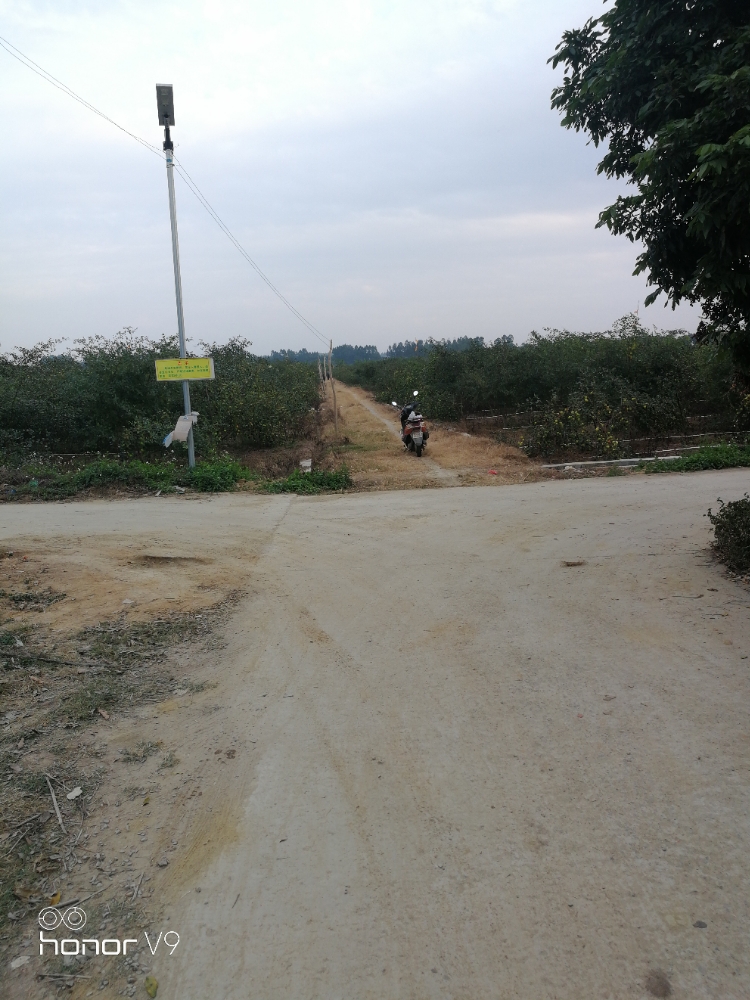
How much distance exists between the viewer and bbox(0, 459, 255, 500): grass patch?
1289cm

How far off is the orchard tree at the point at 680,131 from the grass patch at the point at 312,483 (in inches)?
312

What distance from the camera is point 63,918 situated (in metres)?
2.61

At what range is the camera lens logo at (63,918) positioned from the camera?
2566mm

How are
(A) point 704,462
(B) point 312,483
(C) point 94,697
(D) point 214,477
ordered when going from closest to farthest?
(C) point 94,697
(B) point 312,483
(D) point 214,477
(A) point 704,462

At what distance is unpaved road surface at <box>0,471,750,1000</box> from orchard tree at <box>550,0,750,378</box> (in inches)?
107

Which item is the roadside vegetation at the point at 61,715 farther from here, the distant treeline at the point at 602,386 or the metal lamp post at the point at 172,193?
the distant treeline at the point at 602,386

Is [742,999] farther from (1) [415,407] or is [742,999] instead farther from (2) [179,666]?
(1) [415,407]

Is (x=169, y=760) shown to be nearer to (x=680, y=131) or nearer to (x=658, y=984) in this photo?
(x=658, y=984)

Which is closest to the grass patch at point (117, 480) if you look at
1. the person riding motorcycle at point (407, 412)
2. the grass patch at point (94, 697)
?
the person riding motorcycle at point (407, 412)

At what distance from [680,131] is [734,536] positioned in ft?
11.8

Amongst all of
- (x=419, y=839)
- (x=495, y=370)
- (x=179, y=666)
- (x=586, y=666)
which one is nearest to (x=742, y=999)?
(x=419, y=839)

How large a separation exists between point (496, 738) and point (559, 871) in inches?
41.5

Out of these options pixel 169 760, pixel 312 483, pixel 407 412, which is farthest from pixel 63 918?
pixel 407 412

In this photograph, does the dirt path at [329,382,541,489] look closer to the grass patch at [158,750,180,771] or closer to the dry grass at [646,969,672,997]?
the grass patch at [158,750,180,771]
